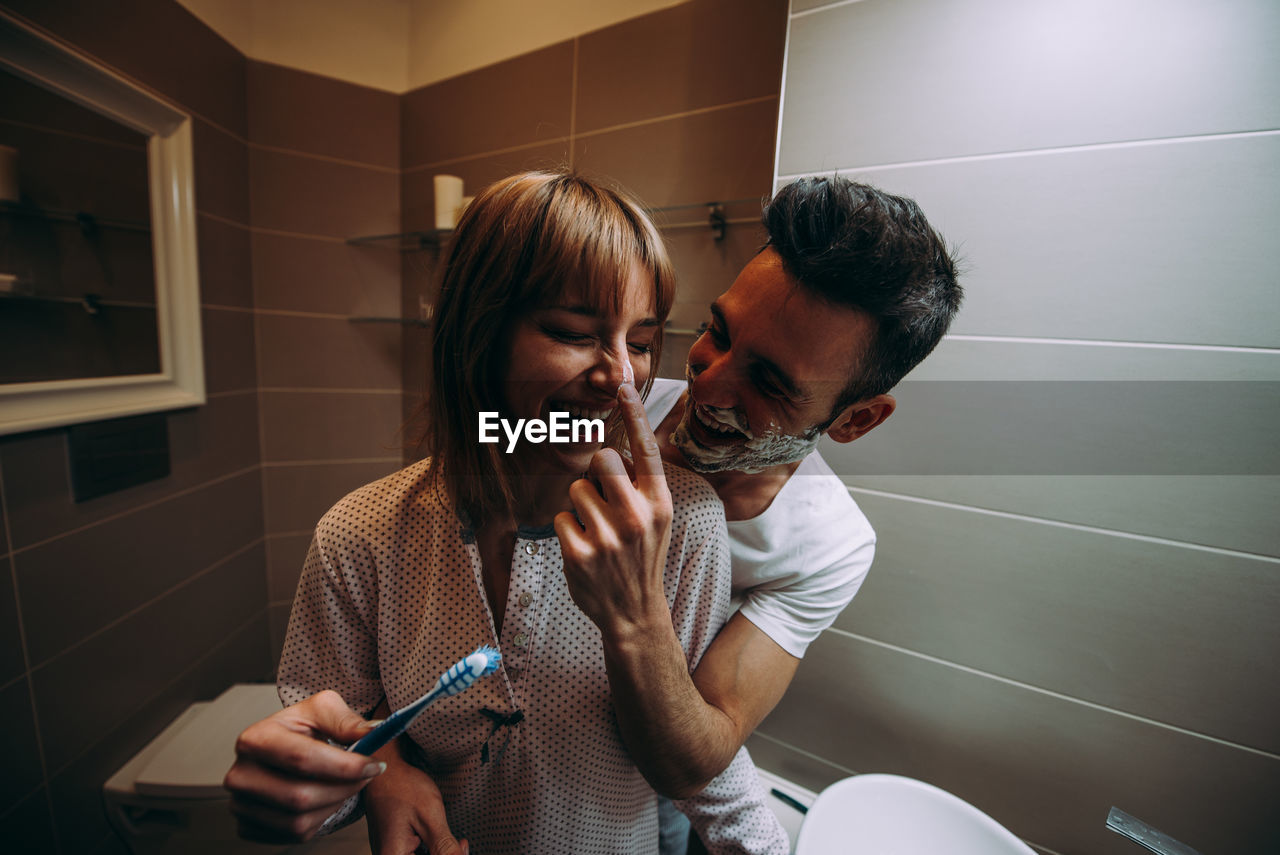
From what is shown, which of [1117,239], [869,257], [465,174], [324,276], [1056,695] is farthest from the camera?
[465,174]

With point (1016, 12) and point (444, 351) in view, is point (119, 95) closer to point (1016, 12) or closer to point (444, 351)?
point (444, 351)

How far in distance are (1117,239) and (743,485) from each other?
0.56 metres

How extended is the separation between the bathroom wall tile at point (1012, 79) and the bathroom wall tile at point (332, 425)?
30.7 inches

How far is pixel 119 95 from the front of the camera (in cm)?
86

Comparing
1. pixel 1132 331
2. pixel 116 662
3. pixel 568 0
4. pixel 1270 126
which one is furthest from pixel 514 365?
pixel 116 662

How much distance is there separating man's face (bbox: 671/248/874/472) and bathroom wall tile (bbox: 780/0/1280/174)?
335 millimetres

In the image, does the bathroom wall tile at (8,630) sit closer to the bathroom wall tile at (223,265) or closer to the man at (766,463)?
the bathroom wall tile at (223,265)

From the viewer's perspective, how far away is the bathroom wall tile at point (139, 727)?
0.87 m

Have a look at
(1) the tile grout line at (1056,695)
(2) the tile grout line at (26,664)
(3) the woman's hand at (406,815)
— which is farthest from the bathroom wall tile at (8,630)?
(1) the tile grout line at (1056,695)

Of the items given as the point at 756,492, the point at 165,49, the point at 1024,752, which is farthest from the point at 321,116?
the point at 1024,752

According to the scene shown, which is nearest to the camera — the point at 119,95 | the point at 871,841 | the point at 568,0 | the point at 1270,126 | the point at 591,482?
the point at 591,482

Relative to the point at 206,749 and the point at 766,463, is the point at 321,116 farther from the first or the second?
the point at 206,749

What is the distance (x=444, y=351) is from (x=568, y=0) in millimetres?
1019

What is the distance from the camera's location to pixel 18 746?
2.61 feet
